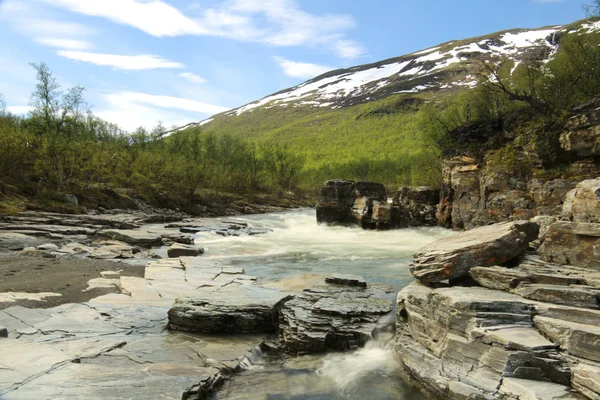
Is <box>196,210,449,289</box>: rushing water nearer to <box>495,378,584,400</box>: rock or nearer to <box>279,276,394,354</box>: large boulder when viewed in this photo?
<box>279,276,394,354</box>: large boulder

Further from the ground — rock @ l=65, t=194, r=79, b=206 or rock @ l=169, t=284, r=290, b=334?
rock @ l=65, t=194, r=79, b=206

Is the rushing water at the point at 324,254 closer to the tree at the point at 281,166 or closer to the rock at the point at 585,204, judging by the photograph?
the rock at the point at 585,204

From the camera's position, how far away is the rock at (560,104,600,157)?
20.8 m

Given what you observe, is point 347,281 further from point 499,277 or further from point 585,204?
point 585,204

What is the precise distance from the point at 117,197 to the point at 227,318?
42761 mm

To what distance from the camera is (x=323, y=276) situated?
15492 mm

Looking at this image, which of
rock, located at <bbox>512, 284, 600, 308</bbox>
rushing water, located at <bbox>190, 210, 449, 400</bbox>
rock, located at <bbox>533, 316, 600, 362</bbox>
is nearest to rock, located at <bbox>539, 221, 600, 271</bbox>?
rock, located at <bbox>512, 284, 600, 308</bbox>

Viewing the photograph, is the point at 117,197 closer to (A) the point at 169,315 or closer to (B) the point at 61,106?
(B) the point at 61,106

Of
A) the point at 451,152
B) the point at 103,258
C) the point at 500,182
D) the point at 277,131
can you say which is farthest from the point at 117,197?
the point at 277,131

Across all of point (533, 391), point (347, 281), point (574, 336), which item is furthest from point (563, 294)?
point (347, 281)

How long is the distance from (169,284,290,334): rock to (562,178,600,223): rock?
788 cm

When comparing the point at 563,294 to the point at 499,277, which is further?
the point at 499,277

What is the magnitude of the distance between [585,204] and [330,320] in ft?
22.6

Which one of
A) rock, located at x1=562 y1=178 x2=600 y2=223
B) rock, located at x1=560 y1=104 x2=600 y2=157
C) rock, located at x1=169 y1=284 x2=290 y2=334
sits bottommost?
rock, located at x1=169 y1=284 x2=290 y2=334
